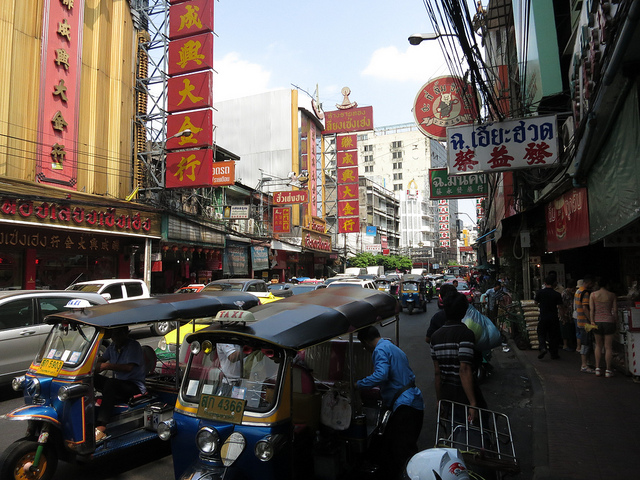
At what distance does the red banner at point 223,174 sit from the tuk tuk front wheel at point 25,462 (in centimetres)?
1729

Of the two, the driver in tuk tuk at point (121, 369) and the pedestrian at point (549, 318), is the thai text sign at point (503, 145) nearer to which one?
the pedestrian at point (549, 318)

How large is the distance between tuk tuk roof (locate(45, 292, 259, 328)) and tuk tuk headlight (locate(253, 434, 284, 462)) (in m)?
2.11

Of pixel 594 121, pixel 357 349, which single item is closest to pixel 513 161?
pixel 594 121

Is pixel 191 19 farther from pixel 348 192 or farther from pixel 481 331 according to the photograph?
pixel 348 192

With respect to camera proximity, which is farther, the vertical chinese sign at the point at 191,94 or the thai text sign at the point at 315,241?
the thai text sign at the point at 315,241

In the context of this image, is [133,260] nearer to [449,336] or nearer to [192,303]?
[192,303]

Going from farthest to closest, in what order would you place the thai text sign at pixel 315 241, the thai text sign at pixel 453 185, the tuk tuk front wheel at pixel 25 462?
the thai text sign at pixel 315 241, the thai text sign at pixel 453 185, the tuk tuk front wheel at pixel 25 462

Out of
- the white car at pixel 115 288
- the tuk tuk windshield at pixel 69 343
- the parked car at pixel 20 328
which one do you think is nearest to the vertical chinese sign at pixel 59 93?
the white car at pixel 115 288

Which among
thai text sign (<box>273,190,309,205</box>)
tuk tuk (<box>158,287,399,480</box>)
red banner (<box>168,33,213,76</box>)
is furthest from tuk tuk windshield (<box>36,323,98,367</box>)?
thai text sign (<box>273,190,309,205</box>)

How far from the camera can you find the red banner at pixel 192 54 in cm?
2028

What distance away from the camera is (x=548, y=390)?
289 inches

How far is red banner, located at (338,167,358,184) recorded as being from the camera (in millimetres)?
39594

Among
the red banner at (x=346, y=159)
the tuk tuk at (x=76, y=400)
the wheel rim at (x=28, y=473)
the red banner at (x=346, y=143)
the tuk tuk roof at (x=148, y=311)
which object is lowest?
the wheel rim at (x=28, y=473)

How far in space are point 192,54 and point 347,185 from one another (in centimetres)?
2112
